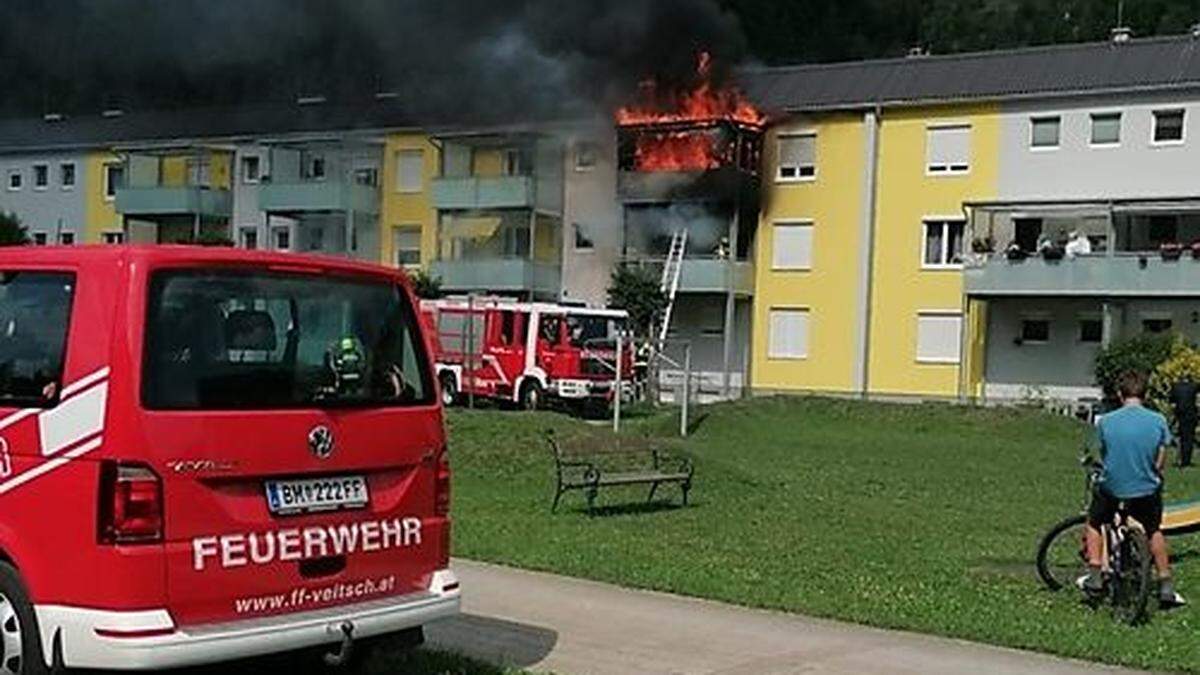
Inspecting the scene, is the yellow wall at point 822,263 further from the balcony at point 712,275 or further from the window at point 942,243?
the window at point 942,243

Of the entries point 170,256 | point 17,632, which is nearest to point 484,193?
point 170,256

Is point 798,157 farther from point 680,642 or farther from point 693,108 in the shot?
point 680,642

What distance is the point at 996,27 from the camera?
60094 millimetres

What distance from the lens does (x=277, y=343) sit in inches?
269

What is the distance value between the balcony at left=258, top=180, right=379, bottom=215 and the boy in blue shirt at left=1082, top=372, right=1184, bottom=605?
48.7 meters

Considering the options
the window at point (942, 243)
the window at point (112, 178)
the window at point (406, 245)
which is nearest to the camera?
the window at point (942, 243)

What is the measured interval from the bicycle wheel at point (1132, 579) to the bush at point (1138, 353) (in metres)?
26.3

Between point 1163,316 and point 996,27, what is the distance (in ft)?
67.1

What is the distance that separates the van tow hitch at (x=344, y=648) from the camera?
6.86 meters

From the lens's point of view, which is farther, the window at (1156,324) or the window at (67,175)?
the window at (67,175)

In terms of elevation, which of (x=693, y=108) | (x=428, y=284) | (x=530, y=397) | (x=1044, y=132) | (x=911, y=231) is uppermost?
(x=693, y=108)

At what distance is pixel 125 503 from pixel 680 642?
375cm

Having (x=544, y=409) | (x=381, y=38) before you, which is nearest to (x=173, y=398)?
(x=381, y=38)

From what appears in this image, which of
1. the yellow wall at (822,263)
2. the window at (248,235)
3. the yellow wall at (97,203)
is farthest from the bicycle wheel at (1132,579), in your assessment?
the yellow wall at (97,203)
